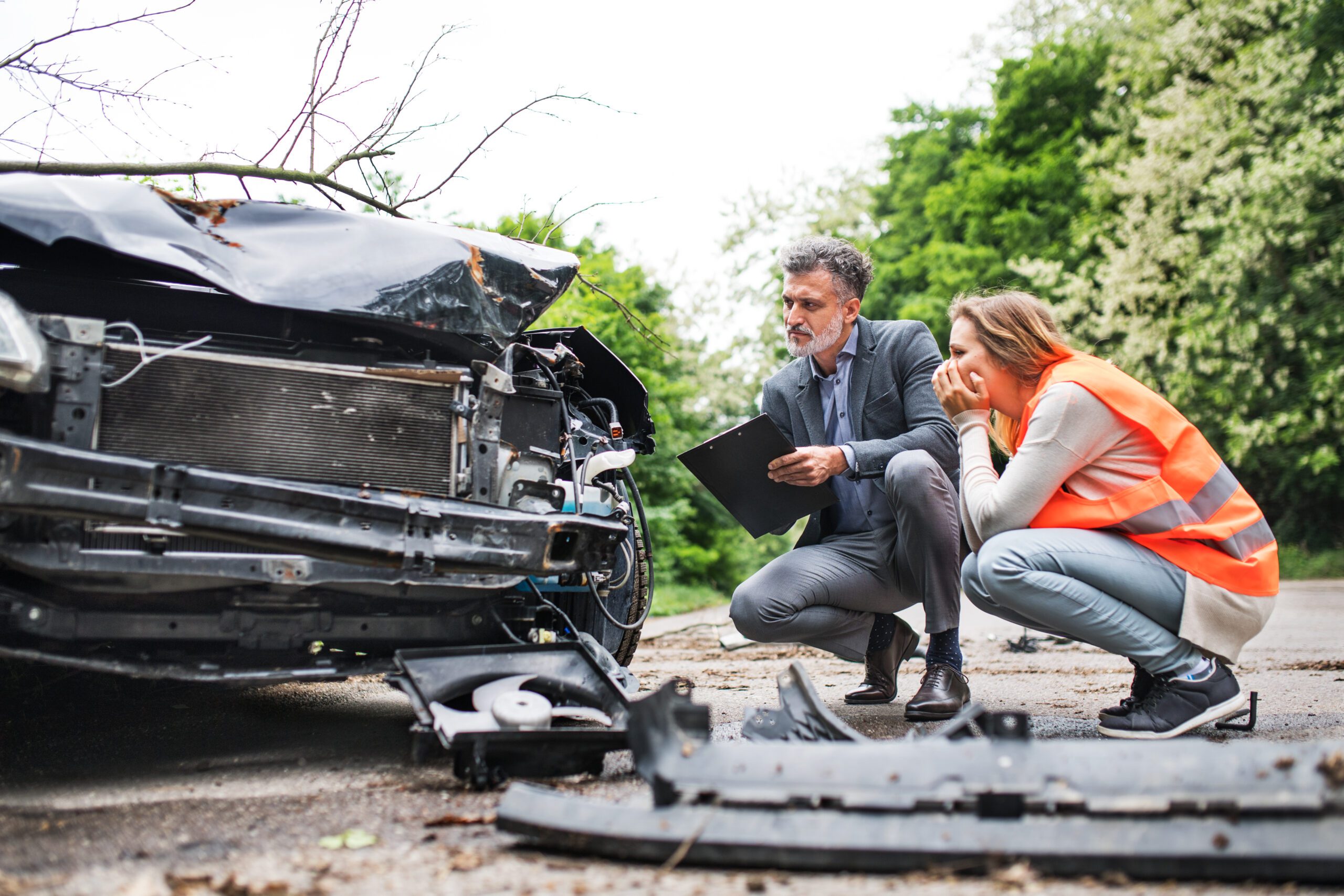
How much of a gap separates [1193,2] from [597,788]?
1925 cm

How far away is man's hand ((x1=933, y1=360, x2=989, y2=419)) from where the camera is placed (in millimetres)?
3139

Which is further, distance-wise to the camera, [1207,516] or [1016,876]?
[1207,516]

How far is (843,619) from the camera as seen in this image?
148 inches

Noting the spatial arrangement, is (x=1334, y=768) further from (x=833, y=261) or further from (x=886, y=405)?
(x=833, y=261)

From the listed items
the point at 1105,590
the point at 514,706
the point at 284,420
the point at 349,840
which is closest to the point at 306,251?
the point at 284,420

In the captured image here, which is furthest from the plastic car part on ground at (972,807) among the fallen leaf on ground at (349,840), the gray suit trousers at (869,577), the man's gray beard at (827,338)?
the man's gray beard at (827,338)

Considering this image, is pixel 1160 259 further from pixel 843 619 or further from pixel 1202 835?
pixel 1202 835

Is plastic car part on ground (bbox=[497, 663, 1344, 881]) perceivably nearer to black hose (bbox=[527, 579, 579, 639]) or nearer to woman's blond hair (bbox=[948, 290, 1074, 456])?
black hose (bbox=[527, 579, 579, 639])

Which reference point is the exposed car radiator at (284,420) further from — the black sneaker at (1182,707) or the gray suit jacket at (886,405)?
the black sneaker at (1182,707)

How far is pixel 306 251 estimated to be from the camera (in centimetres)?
271

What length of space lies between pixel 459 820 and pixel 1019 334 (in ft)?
7.11

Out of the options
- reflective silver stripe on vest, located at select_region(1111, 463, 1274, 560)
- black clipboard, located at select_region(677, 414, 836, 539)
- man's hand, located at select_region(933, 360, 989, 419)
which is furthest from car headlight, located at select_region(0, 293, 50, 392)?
reflective silver stripe on vest, located at select_region(1111, 463, 1274, 560)

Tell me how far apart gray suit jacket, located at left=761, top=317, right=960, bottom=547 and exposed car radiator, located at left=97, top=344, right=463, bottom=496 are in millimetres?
1479

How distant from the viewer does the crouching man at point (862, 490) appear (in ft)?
11.6
